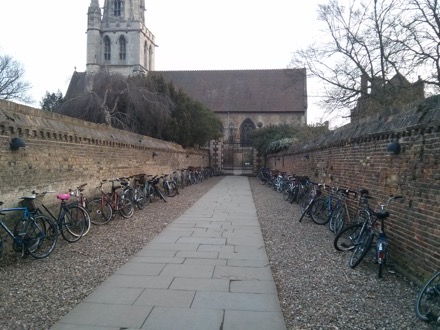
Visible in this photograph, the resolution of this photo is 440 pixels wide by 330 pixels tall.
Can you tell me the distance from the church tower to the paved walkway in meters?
41.4

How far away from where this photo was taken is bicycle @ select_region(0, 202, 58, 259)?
471 centimetres

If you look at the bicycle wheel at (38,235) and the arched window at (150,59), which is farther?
the arched window at (150,59)

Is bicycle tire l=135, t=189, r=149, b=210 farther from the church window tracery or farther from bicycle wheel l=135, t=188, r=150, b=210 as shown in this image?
the church window tracery

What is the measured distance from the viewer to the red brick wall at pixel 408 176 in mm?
3930

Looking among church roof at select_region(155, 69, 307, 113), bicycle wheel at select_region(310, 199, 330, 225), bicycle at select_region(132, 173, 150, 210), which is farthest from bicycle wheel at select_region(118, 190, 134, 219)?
church roof at select_region(155, 69, 307, 113)

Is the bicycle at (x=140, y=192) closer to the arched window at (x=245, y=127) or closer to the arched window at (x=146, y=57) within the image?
the arched window at (x=245, y=127)

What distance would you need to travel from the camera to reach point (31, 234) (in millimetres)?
4887

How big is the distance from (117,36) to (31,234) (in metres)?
44.8

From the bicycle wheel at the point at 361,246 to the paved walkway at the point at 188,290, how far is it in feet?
3.69

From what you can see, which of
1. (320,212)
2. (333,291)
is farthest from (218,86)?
(333,291)

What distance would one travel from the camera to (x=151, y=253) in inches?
213

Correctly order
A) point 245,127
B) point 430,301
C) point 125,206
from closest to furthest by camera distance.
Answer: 1. point 430,301
2. point 125,206
3. point 245,127

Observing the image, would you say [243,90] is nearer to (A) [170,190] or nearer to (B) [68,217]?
(A) [170,190]

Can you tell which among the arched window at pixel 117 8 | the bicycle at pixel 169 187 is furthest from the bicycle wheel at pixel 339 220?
the arched window at pixel 117 8
